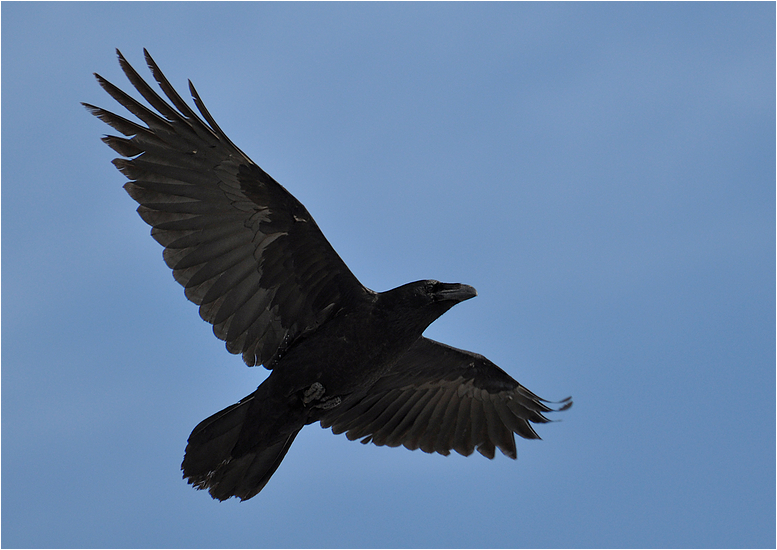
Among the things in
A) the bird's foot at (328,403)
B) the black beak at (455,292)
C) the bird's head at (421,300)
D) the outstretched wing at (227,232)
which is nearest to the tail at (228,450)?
the bird's foot at (328,403)

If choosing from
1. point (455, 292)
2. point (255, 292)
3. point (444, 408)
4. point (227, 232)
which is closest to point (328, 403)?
point (255, 292)

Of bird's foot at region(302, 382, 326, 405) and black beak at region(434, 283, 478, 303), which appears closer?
bird's foot at region(302, 382, 326, 405)

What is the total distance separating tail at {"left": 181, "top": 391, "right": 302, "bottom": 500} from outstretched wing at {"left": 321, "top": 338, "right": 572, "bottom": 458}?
1715mm

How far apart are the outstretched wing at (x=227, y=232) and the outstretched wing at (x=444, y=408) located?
6.21ft

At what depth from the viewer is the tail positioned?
28.5 feet

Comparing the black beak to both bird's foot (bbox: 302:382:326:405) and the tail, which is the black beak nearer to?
bird's foot (bbox: 302:382:326:405)

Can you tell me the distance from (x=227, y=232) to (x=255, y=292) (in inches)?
27.0

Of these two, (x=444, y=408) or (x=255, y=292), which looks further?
(x=444, y=408)

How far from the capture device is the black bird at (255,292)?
8.52m

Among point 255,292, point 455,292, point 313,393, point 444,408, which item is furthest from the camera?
point 444,408

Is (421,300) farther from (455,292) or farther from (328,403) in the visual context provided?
(328,403)

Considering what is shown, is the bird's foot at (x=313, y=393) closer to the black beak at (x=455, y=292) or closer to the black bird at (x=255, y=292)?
the black bird at (x=255, y=292)

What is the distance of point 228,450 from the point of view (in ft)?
28.9

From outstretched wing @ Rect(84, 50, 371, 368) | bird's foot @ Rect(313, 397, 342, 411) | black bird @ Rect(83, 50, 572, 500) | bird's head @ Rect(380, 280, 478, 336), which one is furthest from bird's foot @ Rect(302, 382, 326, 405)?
bird's head @ Rect(380, 280, 478, 336)
